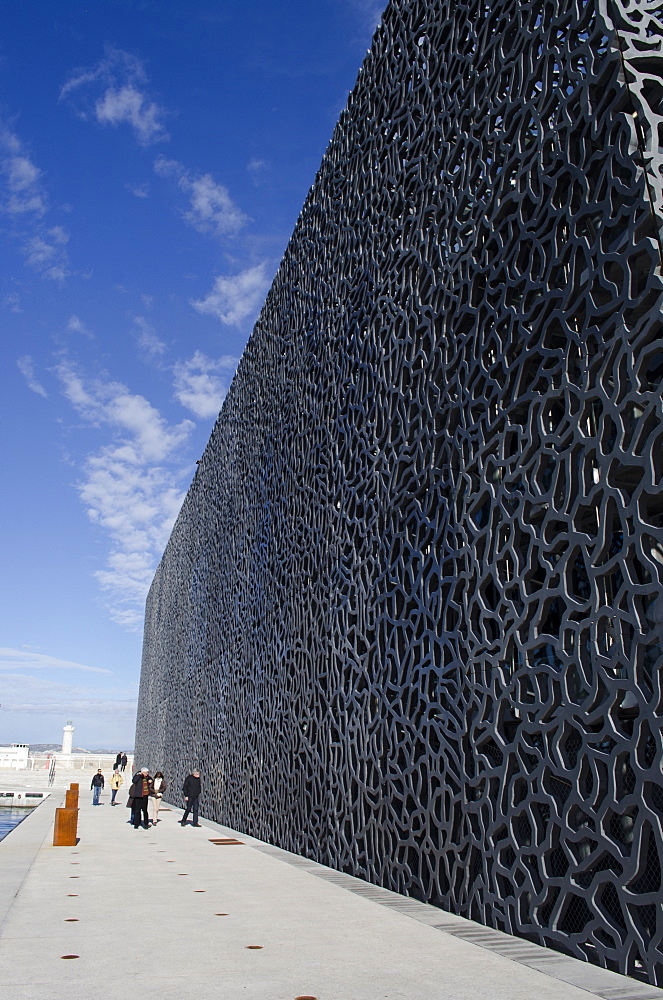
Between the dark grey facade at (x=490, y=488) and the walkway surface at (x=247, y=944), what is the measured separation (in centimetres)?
54

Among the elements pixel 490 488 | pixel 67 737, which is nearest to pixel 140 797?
pixel 490 488

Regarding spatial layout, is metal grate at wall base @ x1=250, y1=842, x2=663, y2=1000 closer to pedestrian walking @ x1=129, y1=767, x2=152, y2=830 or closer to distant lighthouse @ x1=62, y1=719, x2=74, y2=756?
pedestrian walking @ x1=129, y1=767, x2=152, y2=830

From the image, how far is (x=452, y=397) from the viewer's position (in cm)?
906

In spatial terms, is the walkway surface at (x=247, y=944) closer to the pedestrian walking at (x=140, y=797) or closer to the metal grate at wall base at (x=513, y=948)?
the metal grate at wall base at (x=513, y=948)

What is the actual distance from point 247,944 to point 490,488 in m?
4.62

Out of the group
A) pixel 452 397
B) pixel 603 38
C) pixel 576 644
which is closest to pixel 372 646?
pixel 452 397

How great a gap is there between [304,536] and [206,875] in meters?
5.95

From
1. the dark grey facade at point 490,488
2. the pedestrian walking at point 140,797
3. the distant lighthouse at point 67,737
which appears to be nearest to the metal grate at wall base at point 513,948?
the dark grey facade at point 490,488

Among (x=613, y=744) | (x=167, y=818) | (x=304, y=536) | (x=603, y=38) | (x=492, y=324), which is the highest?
(x=603, y=38)

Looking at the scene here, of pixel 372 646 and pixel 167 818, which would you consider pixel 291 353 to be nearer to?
pixel 372 646

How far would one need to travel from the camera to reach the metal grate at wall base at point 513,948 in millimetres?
5218

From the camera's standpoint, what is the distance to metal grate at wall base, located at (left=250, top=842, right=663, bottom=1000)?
5.22 m

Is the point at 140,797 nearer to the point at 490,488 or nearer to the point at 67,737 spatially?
the point at 490,488

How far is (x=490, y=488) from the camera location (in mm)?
8062
